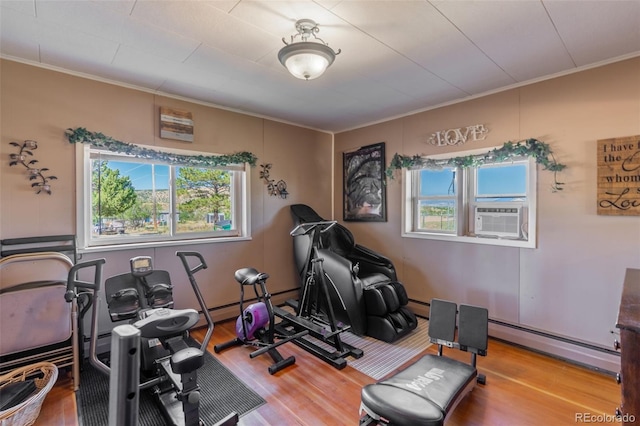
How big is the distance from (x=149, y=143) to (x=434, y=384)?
3.49 m

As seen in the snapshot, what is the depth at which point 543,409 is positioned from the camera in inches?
84.5

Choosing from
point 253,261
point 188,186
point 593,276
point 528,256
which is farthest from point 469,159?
point 188,186

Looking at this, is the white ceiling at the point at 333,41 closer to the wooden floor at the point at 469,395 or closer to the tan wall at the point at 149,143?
the tan wall at the point at 149,143

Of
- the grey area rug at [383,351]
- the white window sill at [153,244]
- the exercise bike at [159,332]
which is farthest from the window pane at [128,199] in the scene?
the grey area rug at [383,351]

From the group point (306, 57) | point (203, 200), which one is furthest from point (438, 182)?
point (203, 200)

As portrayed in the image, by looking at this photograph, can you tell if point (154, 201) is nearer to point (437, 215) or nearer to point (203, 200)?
point (203, 200)

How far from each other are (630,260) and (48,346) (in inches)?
191

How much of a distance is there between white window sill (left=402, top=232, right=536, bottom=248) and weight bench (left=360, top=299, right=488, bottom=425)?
1042mm

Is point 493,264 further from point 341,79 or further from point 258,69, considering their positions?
point 258,69

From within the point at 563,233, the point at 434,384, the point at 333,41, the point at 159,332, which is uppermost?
the point at 333,41

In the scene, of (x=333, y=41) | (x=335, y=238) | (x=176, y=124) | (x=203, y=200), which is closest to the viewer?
(x=333, y=41)

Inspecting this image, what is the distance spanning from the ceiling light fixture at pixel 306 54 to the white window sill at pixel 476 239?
256cm

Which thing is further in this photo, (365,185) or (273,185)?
(365,185)

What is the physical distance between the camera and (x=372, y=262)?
398 centimetres
